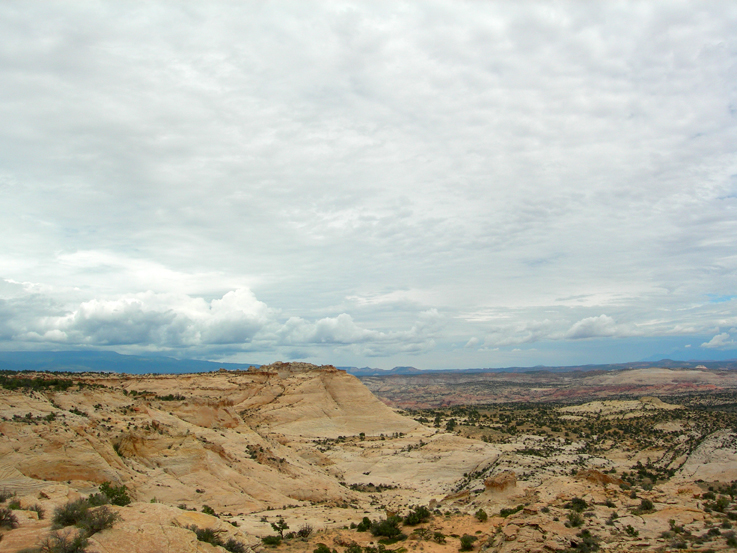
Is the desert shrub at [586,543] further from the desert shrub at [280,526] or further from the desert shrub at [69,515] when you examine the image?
the desert shrub at [69,515]

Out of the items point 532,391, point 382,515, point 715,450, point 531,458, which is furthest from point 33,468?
point 532,391

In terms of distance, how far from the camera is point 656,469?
131ft

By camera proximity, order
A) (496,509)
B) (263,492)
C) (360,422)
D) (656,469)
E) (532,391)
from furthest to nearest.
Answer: (532,391) < (360,422) < (656,469) < (263,492) < (496,509)

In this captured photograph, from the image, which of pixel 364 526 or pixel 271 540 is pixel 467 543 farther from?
pixel 271 540

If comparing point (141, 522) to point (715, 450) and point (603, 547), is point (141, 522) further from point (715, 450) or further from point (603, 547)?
point (715, 450)

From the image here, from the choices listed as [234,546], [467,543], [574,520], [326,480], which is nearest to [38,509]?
[234,546]

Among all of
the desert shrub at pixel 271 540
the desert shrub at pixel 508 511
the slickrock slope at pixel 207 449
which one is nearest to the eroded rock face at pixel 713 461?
the slickrock slope at pixel 207 449

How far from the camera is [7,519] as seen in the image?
1168 cm

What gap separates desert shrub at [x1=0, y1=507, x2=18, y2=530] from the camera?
11.5m

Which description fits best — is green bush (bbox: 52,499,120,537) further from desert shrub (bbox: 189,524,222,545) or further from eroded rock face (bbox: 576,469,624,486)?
eroded rock face (bbox: 576,469,624,486)

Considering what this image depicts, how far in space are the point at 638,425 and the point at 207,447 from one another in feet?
202

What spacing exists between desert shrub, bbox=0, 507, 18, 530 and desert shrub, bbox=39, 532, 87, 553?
1.45 meters

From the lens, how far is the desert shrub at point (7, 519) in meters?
11.5

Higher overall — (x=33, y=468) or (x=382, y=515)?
(x=33, y=468)
